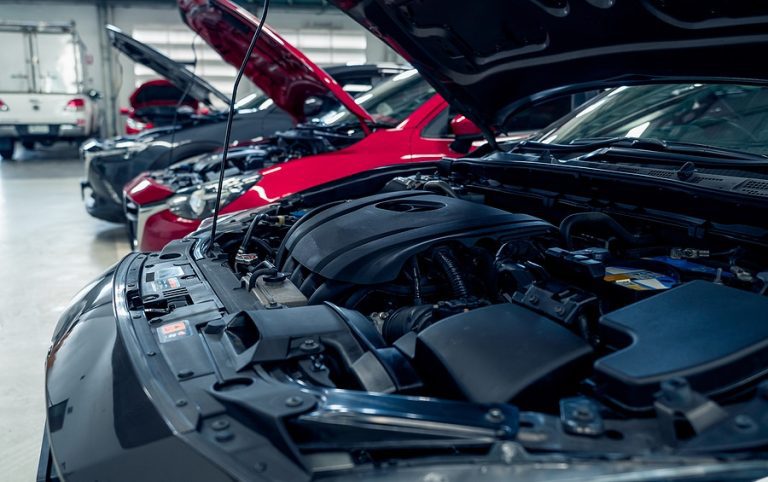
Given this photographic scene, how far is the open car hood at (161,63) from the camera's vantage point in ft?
16.7

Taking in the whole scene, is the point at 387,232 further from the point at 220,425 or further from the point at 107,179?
the point at 107,179

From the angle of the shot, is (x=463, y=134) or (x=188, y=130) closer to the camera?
(x=463, y=134)

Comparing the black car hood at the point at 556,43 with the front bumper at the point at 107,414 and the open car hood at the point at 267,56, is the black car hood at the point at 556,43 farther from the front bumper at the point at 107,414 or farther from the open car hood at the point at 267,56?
the open car hood at the point at 267,56

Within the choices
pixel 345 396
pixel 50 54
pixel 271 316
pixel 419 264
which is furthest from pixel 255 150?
pixel 50 54

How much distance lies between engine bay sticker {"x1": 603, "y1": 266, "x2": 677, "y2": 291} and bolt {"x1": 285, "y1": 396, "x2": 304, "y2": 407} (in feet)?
2.52

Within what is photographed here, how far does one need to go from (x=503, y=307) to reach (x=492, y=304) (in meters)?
0.19

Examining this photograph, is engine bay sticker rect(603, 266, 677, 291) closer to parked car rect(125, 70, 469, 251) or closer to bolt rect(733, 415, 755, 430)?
bolt rect(733, 415, 755, 430)

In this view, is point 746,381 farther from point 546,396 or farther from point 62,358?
point 62,358

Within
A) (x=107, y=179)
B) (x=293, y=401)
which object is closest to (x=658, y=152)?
(x=293, y=401)

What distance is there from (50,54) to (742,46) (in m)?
13.3

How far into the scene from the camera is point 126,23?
1344 centimetres

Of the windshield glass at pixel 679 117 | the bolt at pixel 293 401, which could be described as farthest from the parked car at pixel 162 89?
the bolt at pixel 293 401

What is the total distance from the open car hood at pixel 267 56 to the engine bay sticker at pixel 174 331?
2503 millimetres

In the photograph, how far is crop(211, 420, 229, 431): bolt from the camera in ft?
3.10
